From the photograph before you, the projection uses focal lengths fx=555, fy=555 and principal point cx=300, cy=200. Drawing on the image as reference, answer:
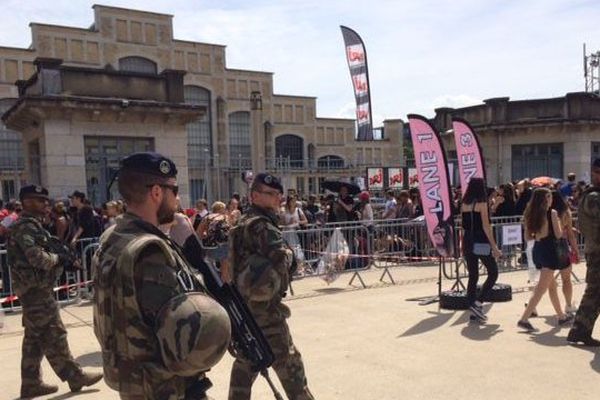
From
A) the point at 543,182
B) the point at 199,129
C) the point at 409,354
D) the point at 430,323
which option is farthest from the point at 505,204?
the point at 199,129

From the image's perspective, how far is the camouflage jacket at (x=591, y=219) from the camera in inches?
221

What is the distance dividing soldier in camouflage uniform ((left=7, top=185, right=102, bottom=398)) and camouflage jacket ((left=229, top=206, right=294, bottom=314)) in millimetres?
2119

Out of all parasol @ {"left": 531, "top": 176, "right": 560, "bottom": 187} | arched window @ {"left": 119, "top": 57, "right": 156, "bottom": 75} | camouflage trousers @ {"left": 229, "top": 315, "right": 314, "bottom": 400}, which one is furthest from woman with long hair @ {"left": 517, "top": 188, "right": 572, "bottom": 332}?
arched window @ {"left": 119, "top": 57, "right": 156, "bottom": 75}

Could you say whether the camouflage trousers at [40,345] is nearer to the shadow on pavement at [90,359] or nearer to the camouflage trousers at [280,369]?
the shadow on pavement at [90,359]

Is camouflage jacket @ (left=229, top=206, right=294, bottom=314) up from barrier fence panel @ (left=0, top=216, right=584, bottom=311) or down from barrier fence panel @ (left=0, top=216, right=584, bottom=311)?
up

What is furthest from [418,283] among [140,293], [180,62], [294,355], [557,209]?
[180,62]

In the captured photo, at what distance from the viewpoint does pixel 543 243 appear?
6.61 metres

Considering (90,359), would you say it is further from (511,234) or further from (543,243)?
(511,234)

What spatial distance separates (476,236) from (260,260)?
435cm

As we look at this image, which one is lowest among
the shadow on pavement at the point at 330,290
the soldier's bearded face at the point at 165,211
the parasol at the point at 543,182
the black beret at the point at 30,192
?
the shadow on pavement at the point at 330,290

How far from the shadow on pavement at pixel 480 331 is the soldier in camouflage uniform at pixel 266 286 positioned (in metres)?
3.32

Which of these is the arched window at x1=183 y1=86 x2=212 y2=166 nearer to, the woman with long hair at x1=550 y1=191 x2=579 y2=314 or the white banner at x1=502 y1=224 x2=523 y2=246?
the white banner at x1=502 y1=224 x2=523 y2=246

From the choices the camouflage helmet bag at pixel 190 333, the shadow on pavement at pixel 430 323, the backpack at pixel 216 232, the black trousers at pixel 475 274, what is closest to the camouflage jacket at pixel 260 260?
the camouflage helmet bag at pixel 190 333

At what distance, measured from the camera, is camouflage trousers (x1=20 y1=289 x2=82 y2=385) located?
4855mm
